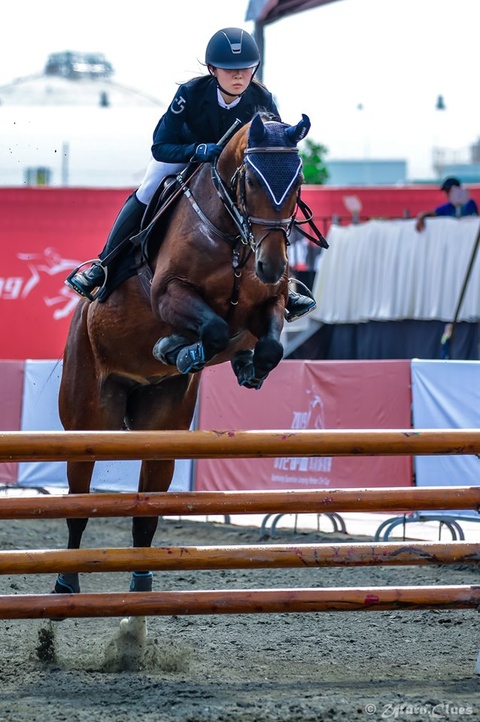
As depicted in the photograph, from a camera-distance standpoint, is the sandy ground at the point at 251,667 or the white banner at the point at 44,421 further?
the white banner at the point at 44,421

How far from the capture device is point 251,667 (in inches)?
187

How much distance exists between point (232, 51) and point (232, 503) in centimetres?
232

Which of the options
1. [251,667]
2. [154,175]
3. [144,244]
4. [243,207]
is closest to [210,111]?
[154,175]

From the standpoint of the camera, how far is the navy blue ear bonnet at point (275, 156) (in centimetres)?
457

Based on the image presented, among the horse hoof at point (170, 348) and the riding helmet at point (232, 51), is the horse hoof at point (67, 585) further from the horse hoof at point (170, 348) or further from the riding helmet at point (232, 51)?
the riding helmet at point (232, 51)

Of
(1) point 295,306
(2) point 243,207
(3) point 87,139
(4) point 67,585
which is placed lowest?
(4) point 67,585

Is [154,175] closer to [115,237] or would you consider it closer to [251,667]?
[115,237]

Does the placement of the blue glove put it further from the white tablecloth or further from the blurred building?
the blurred building

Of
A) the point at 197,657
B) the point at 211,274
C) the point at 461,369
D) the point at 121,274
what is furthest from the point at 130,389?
the point at 461,369

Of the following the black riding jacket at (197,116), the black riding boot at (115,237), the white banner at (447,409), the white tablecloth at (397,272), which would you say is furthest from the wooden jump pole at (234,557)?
the white tablecloth at (397,272)

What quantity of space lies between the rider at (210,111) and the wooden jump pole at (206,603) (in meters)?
1.89

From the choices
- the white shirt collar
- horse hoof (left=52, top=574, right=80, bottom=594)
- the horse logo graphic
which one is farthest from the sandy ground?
the horse logo graphic

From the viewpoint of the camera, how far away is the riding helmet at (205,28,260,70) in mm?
5090

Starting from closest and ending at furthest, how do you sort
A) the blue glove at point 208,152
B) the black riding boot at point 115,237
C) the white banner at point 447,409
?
the blue glove at point 208,152 < the black riding boot at point 115,237 < the white banner at point 447,409
